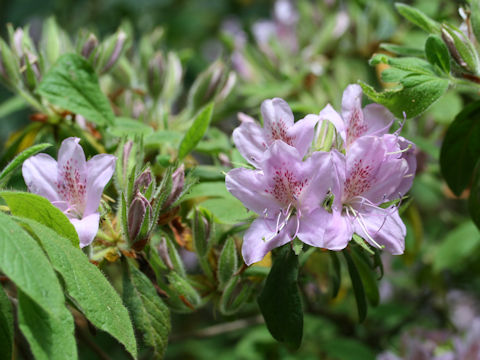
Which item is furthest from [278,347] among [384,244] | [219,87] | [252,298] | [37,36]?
[37,36]

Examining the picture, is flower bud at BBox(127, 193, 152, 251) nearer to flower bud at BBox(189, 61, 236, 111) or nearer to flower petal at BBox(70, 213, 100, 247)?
flower petal at BBox(70, 213, 100, 247)

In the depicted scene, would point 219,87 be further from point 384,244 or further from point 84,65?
point 384,244

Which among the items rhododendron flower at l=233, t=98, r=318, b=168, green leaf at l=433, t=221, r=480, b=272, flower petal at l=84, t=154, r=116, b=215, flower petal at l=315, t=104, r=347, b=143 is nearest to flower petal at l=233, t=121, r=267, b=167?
rhododendron flower at l=233, t=98, r=318, b=168

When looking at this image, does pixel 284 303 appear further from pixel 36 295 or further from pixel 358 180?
pixel 36 295

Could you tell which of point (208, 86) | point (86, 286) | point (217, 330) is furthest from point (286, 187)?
point (217, 330)

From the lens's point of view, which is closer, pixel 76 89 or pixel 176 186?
pixel 176 186
